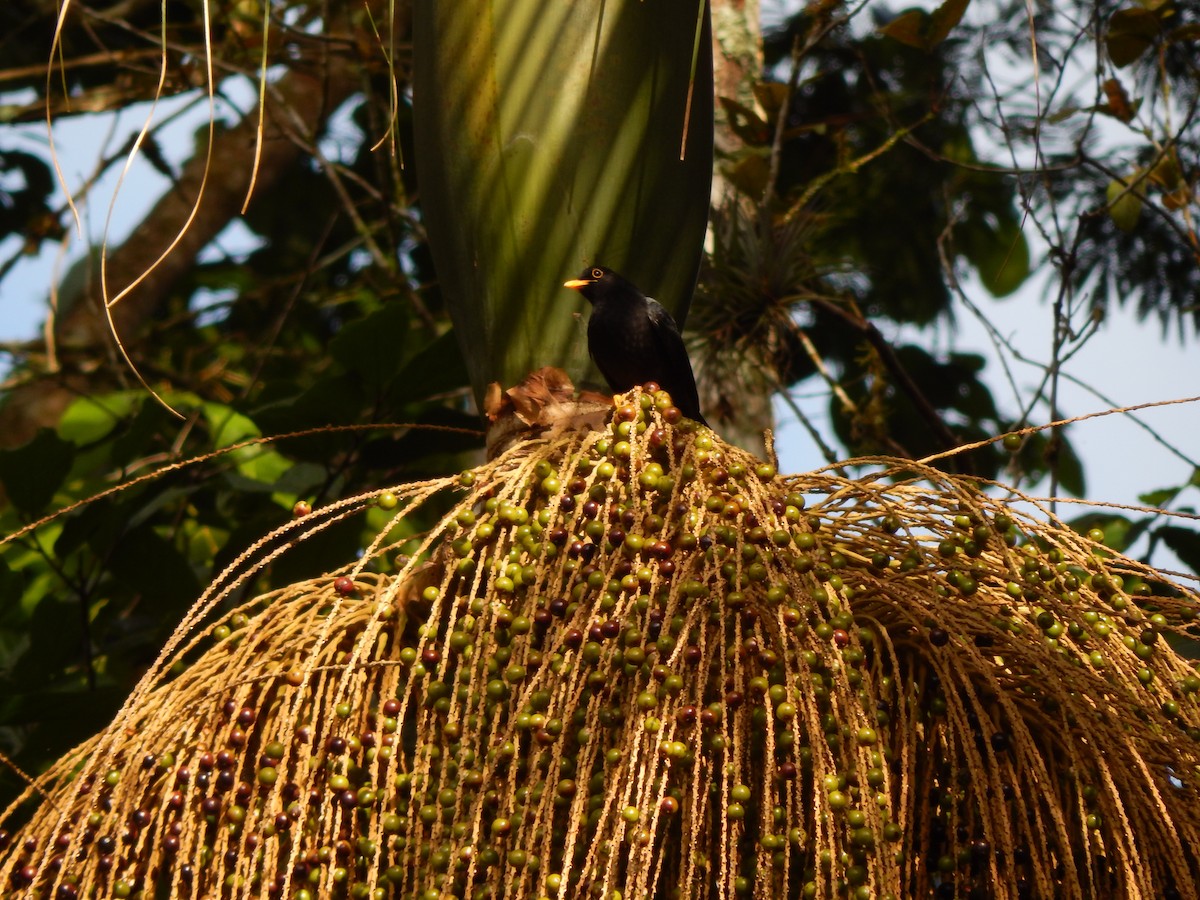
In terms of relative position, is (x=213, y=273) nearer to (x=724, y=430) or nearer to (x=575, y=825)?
(x=724, y=430)

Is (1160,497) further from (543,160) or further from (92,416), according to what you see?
(92,416)

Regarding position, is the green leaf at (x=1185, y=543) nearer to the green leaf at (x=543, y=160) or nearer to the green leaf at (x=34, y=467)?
the green leaf at (x=543, y=160)

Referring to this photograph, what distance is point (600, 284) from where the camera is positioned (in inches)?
79.4

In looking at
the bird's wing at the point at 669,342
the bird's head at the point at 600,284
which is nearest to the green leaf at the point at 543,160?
the bird's head at the point at 600,284

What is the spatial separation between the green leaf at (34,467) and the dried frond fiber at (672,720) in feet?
4.03

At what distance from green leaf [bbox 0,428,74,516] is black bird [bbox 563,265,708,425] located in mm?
1210

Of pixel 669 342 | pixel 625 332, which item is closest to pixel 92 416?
pixel 669 342

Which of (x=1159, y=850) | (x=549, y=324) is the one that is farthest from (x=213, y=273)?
(x=1159, y=850)

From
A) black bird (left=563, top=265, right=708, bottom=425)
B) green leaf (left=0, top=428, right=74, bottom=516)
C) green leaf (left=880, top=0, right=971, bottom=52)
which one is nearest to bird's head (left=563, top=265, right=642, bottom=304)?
black bird (left=563, top=265, right=708, bottom=425)

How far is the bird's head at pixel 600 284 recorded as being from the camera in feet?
6.33

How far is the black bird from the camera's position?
1953 mm

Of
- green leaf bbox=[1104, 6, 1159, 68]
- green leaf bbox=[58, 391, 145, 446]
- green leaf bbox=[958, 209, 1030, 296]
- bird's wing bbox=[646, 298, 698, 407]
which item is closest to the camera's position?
bird's wing bbox=[646, 298, 698, 407]

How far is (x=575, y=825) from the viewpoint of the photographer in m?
1.26

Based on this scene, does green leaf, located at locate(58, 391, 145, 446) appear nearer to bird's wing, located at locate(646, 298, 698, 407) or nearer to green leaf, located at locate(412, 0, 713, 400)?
bird's wing, located at locate(646, 298, 698, 407)
